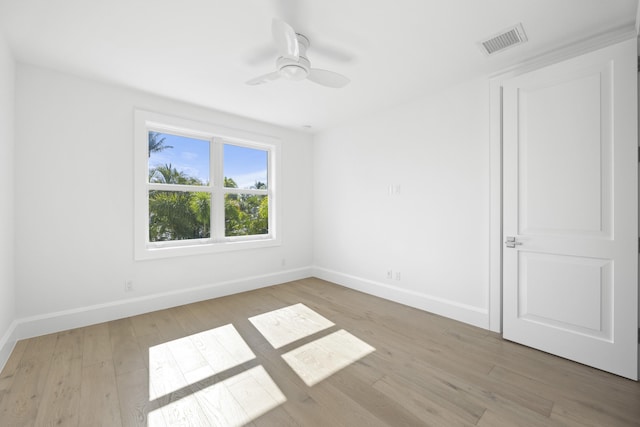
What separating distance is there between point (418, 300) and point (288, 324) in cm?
160

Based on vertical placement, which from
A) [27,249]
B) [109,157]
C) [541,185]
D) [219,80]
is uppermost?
[219,80]

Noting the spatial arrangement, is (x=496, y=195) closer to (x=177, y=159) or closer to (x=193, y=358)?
(x=193, y=358)

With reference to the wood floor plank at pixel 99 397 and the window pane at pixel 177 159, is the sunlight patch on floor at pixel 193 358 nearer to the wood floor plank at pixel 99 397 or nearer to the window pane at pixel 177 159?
the wood floor plank at pixel 99 397

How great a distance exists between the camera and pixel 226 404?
67.7 inches

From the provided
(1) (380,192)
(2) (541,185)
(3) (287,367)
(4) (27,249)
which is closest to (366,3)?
(2) (541,185)

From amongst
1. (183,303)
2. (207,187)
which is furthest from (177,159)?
(183,303)

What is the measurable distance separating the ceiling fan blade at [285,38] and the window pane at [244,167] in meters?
2.46

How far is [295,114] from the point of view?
3.87m

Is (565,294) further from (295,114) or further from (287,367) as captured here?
(295,114)

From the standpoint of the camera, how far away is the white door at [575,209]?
77.6 inches

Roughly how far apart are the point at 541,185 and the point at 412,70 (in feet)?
5.14

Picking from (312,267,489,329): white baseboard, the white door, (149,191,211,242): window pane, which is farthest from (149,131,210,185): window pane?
the white door

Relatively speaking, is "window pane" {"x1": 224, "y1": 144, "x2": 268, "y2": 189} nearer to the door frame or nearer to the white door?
the door frame

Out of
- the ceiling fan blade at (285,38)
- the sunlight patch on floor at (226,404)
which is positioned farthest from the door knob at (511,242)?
the ceiling fan blade at (285,38)
